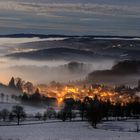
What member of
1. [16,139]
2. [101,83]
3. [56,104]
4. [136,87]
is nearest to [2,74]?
[101,83]

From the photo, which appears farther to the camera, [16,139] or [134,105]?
[134,105]

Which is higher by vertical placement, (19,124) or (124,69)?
(124,69)

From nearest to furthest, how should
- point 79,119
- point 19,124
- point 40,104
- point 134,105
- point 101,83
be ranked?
→ point 19,124 < point 79,119 < point 134,105 < point 40,104 < point 101,83

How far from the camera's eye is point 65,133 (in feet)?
187

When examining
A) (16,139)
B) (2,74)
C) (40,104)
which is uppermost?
(2,74)

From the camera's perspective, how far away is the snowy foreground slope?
51.1m

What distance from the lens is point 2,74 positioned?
6924 inches

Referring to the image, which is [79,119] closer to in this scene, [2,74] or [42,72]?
[2,74]

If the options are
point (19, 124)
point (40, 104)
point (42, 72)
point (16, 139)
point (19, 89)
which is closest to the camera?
point (16, 139)

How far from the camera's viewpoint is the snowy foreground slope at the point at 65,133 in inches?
2010

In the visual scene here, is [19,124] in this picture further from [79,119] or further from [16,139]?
[16,139]

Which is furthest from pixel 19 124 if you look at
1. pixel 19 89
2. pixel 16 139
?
pixel 19 89

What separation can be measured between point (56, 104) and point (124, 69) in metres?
91.5

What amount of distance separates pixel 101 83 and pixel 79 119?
282ft
